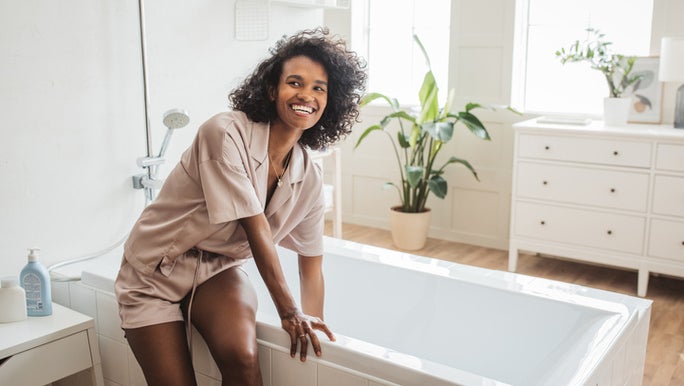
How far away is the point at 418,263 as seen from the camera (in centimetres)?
242

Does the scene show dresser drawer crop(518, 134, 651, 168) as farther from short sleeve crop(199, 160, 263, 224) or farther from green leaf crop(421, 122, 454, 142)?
short sleeve crop(199, 160, 263, 224)

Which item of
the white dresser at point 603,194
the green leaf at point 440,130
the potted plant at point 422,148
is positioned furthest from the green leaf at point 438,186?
the white dresser at point 603,194

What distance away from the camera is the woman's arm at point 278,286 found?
1736 millimetres

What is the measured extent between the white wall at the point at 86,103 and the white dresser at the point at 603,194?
5.75ft

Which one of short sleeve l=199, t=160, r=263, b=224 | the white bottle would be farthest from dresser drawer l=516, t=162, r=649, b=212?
the white bottle

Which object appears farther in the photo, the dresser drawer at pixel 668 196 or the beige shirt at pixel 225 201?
the dresser drawer at pixel 668 196

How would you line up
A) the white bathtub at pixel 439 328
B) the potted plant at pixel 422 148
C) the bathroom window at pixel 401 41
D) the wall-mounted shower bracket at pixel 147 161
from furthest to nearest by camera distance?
1. the bathroom window at pixel 401 41
2. the potted plant at pixel 422 148
3. the wall-mounted shower bracket at pixel 147 161
4. the white bathtub at pixel 439 328

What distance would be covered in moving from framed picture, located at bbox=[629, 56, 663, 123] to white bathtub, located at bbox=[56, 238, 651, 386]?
6.24ft

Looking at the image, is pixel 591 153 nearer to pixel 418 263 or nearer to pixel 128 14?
pixel 418 263

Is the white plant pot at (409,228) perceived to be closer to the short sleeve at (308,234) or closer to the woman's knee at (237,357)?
the short sleeve at (308,234)

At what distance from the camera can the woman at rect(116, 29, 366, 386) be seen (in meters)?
1.74

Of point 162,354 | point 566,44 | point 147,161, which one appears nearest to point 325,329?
point 162,354

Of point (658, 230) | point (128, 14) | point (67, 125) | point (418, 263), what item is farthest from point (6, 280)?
point (658, 230)

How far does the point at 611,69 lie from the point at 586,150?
49 cm
